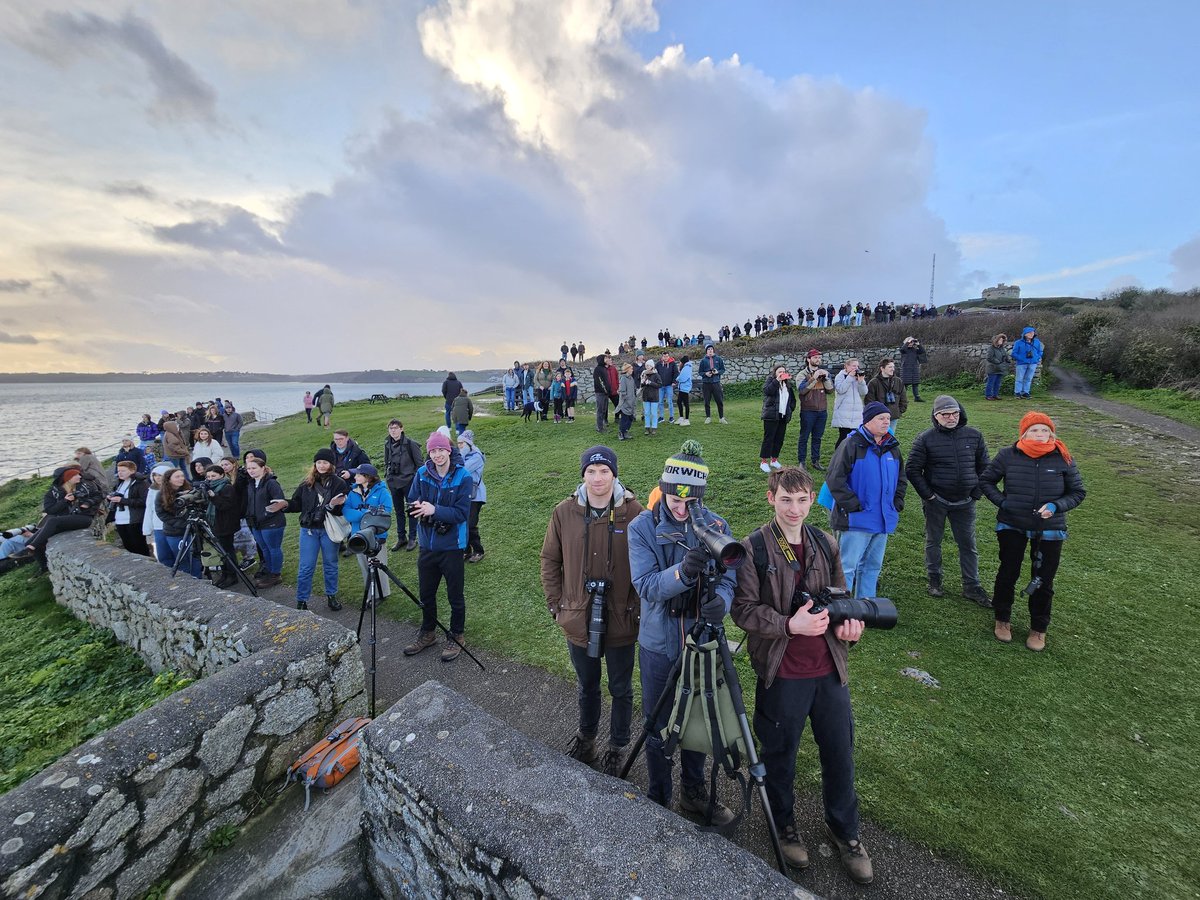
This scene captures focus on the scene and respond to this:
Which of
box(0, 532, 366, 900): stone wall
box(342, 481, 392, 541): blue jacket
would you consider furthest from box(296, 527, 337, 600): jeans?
box(0, 532, 366, 900): stone wall

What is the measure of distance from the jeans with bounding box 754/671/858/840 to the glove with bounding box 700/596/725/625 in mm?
689

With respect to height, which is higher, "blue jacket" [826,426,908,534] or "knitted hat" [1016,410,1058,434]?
"knitted hat" [1016,410,1058,434]

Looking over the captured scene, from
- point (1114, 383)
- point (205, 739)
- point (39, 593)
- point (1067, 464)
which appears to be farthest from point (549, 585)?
point (1114, 383)

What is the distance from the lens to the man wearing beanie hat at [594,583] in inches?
138

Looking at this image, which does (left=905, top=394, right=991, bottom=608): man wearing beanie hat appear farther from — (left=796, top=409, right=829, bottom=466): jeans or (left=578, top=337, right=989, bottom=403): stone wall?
(left=578, top=337, right=989, bottom=403): stone wall

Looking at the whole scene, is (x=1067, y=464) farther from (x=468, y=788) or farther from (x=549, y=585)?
(x=468, y=788)

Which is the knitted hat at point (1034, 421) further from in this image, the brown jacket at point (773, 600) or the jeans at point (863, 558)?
the brown jacket at point (773, 600)

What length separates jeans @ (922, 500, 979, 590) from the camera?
550 cm

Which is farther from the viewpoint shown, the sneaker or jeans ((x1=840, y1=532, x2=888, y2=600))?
the sneaker

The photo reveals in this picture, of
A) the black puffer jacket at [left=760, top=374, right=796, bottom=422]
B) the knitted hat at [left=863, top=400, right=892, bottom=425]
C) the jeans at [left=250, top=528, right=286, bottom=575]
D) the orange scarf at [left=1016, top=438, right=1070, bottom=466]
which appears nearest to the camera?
the orange scarf at [left=1016, top=438, right=1070, bottom=466]

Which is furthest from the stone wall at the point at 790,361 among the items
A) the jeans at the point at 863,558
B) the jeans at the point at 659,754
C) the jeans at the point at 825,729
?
the jeans at the point at 825,729

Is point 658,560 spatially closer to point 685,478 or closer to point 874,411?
Answer: point 685,478

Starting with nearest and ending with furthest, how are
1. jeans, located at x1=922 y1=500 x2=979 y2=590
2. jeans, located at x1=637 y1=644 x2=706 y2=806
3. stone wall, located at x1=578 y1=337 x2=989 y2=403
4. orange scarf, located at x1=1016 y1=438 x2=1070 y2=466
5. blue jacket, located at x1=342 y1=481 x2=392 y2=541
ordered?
jeans, located at x1=637 y1=644 x2=706 y2=806
orange scarf, located at x1=1016 y1=438 x2=1070 y2=466
jeans, located at x1=922 y1=500 x2=979 y2=590
blue jacket, located at x1=342 y1=481 x2=392 y2=541
stone wall, located at x1=578 y1=337 x2=989 y2=403

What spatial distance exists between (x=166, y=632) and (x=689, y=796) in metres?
5.60
